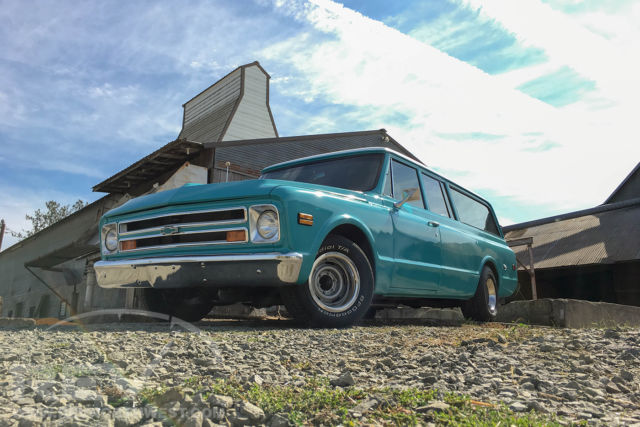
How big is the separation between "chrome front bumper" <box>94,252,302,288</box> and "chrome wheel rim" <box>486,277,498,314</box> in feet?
13.2

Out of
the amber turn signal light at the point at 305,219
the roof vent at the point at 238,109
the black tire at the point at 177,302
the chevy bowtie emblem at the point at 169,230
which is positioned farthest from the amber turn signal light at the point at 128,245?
the roof vent at the point at 238,109

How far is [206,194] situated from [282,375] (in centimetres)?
215

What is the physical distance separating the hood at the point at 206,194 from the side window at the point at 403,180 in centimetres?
159

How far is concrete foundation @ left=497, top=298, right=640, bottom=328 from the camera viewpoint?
5367 mm

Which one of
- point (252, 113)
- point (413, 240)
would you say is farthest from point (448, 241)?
point (252, 113)

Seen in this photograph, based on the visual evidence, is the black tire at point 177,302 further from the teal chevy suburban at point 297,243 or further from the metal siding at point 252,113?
the metal siding at point 252,113

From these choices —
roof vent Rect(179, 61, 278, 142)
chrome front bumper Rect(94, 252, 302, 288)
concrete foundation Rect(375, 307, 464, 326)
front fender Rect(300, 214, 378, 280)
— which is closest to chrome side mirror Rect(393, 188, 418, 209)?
front fender Rect(300, 214, 378, 280)

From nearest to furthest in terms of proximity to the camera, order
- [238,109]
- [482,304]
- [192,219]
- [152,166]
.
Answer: [192,219]
[482,304]
[152,166]
[238,109]

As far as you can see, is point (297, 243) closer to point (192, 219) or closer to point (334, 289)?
point (334, 289)

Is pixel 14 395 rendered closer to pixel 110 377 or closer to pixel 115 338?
pixel 110 377

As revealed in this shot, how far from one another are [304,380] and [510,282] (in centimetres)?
611

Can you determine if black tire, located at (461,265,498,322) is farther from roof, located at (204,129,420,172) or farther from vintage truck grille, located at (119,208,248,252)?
roof, located at (204,129,420,172)

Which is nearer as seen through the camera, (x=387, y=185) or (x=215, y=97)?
(x=387, y=185)

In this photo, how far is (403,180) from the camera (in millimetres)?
5352
